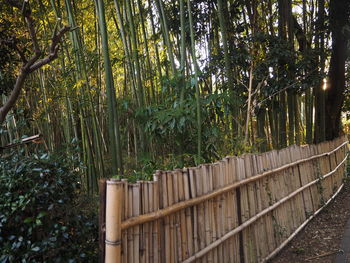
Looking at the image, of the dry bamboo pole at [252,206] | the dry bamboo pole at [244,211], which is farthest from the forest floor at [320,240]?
the dry bamboo pole at [244,211]

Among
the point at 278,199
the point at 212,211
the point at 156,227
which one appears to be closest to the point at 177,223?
the point at 156,227

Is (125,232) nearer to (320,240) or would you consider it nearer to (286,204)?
(286,204)

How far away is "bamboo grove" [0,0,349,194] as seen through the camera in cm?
342

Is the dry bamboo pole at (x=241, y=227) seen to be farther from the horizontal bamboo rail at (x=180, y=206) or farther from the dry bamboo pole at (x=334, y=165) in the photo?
the dry bamboo pole at (x=334, y=165)

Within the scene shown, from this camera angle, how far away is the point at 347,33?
5.78m

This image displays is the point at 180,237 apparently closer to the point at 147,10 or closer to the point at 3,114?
the point at 3,114

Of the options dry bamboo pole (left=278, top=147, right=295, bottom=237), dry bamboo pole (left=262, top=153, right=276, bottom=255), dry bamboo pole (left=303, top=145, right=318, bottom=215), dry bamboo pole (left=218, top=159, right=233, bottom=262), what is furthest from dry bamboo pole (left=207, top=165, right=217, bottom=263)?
dry bamboo pole (left=303, top=145, right=318, bottom=215)

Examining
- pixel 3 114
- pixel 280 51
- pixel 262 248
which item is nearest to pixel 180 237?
pixel 262 248

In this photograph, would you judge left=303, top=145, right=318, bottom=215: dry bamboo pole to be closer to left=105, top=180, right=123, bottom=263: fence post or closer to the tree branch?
the tree branch

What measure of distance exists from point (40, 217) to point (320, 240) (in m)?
3.06

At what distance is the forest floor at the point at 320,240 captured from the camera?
3.45 meters

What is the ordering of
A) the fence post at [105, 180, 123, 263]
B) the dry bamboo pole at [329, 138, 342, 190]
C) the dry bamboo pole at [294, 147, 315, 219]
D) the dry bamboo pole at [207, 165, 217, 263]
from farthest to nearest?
the dry bamboo pole at [329, 138, 342, 190], the dry bamboo pole at [294, 147, 315, 219], the dry bamboo pole at [207, 165, 217, 263], the fence post at [105, 180, 123, 263]

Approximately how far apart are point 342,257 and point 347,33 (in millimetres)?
3625

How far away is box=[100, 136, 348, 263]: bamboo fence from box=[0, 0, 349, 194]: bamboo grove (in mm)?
491
